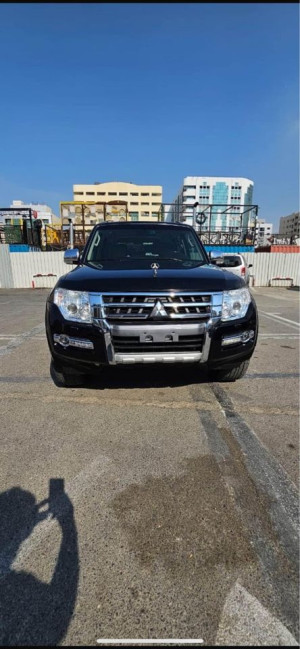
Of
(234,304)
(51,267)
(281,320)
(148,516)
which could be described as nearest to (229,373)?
(234,304)

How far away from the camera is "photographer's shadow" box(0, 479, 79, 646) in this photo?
1.26 m

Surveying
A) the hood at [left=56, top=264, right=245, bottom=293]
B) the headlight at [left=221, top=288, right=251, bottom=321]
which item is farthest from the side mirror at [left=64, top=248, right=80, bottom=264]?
the headlight at [left=221, top=288, right=251, bottom=321]

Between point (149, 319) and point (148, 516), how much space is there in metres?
1.35

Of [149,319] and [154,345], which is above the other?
[149,319]

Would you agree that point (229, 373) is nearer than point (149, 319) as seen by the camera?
No

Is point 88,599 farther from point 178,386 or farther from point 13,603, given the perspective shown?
point 178,386

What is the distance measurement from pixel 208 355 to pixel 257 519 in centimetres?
122

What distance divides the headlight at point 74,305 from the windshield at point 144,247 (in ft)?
2.33

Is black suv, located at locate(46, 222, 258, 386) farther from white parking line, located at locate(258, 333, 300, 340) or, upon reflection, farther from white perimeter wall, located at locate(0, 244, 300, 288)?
white perimeter wall, located at locate(0, 244, 300, 288)

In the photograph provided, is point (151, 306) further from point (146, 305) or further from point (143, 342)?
point (143, 342)

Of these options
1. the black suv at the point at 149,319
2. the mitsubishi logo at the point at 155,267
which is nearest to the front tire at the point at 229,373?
the black suv at the point at 149,319

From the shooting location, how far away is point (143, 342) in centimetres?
262

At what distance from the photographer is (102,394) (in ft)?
11.2

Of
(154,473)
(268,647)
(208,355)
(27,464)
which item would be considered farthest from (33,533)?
(208,355)
